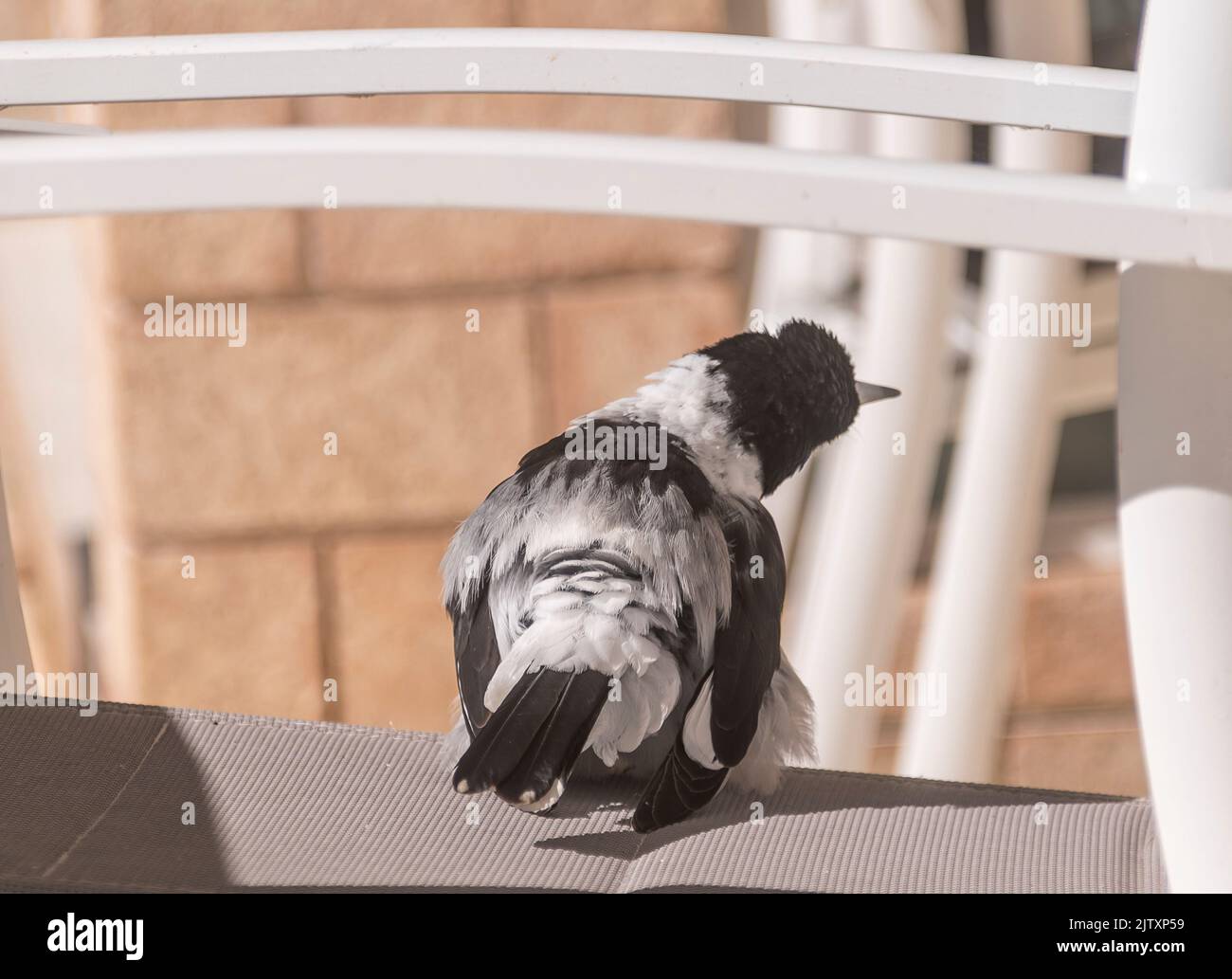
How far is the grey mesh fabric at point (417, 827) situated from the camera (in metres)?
0.98

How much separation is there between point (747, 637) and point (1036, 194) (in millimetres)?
552

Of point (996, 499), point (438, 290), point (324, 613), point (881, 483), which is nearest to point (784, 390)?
point (881, 483)

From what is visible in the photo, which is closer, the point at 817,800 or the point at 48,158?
the point at 48,158

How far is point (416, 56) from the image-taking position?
1.02 metres

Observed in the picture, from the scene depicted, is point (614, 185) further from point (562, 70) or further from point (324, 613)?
point (324, 613)

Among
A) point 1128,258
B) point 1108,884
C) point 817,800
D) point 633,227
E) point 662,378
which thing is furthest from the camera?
point 633,227

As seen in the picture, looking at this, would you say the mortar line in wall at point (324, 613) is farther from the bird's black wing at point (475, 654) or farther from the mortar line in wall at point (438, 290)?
the bird's black wing at point (475, 654)

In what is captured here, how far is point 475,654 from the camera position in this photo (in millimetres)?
1250

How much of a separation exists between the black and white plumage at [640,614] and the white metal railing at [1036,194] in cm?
38

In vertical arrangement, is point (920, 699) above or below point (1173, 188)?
below

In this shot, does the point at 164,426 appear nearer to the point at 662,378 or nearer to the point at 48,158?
the point at 662,378

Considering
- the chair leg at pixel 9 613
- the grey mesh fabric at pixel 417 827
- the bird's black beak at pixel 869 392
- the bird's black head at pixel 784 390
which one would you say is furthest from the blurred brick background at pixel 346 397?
the grey mesh fabric at pixel 417 827

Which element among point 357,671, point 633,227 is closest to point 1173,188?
point 633,227

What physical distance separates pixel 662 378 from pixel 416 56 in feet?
1.88
